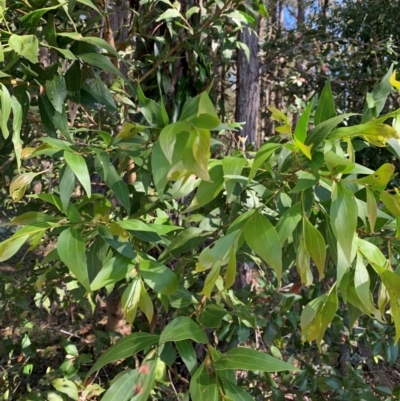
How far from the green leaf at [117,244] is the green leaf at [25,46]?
11.9 inches

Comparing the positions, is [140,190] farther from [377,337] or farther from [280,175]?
[377,337]

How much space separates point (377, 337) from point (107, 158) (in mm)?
1067

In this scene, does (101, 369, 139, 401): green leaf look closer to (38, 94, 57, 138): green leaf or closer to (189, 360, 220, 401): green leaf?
(189, 360, 220, 401): green leaf

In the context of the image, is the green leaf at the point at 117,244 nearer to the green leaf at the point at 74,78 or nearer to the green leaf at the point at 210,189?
the green leaf at the point at 210,189

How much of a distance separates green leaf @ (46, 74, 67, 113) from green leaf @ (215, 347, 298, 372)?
568mm

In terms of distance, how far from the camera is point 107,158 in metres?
0.69

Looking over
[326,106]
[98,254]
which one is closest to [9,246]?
[98,254]

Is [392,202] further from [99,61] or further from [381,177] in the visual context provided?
[99,61]

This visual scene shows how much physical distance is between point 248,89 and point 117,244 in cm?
213

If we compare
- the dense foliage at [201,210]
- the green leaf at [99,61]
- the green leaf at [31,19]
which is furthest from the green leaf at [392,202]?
the green leaf at [31,19]

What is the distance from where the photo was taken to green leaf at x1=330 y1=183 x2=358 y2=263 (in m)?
0.47

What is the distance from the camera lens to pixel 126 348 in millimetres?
635

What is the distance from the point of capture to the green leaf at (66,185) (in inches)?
24.1

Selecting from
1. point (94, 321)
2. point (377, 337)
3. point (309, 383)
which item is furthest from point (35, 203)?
point (94, 321)
